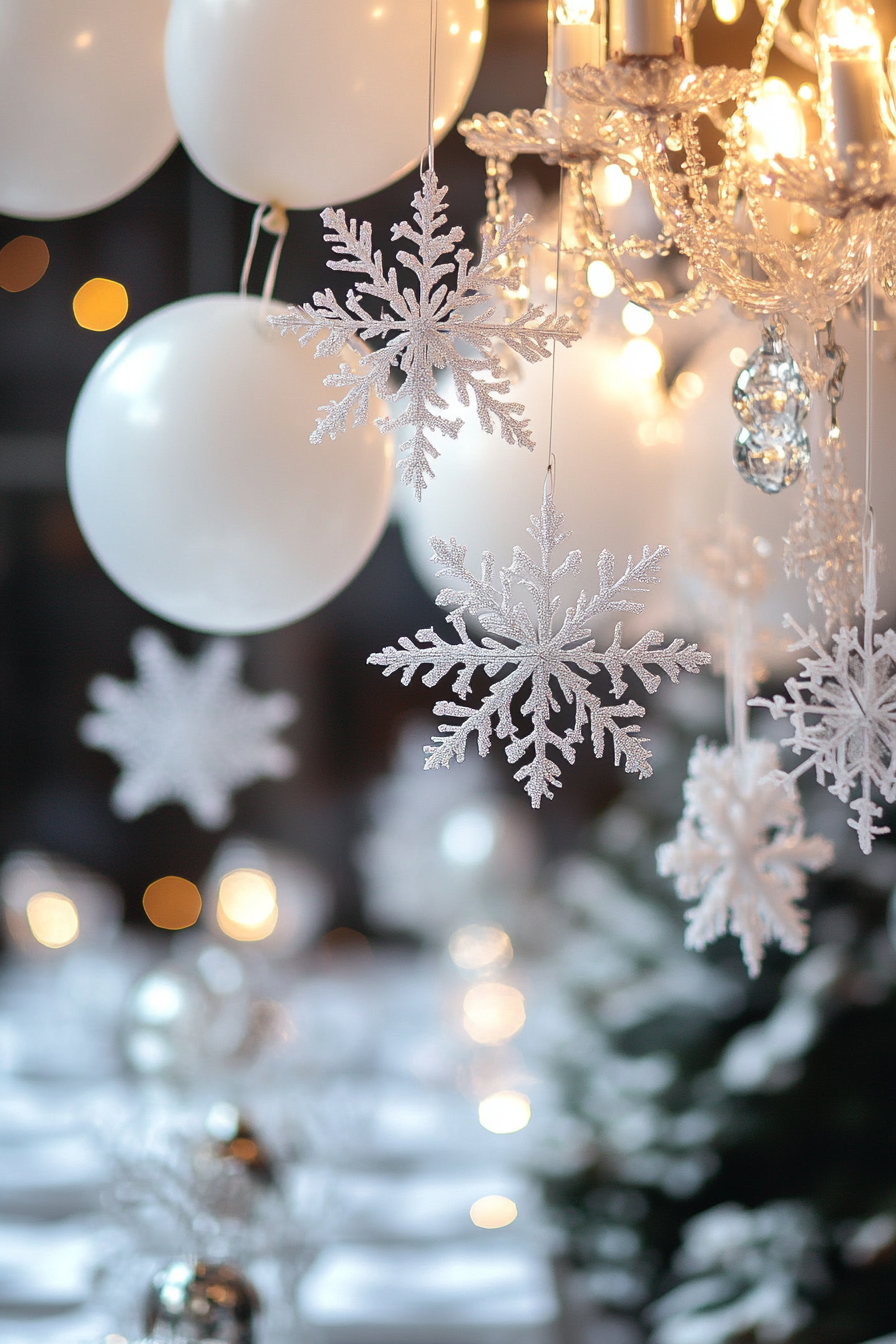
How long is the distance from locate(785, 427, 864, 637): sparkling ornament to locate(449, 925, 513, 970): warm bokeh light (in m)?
1.40

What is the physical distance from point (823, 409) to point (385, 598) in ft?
5.57

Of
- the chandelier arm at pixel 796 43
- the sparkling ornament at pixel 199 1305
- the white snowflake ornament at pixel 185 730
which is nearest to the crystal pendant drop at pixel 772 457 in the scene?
the chandelier arm at pixel 796 43

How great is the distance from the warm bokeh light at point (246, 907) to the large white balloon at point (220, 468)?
4.29 ft

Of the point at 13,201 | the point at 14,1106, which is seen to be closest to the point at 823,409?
the point at 13,201

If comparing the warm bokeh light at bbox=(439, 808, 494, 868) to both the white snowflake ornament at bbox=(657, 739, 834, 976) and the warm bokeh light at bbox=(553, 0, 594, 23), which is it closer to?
the white snowflake ornament at bbox=(657, 739, 834, 976)

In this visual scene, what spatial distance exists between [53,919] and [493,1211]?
850 millimetres

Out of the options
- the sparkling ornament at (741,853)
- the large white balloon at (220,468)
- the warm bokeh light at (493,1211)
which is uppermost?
the large white balloon at (220,468)

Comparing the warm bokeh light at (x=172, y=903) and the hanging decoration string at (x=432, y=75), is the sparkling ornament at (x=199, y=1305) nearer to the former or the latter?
the hanging decoration string at (x=432, y=75)

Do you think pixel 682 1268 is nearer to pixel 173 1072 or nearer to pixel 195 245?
pixel 173 1072

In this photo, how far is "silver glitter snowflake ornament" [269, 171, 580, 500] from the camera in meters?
0.43

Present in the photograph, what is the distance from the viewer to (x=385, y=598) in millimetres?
2273

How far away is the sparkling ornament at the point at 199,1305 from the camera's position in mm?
706

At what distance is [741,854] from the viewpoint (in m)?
0.57

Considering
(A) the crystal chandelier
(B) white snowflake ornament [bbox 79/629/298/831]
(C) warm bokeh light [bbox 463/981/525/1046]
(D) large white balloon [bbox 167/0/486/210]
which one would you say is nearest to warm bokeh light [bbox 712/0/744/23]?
(A) the crystal chandelier
